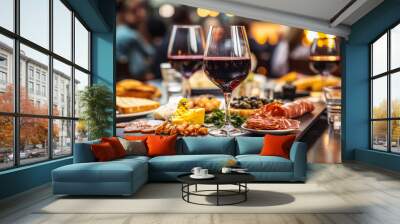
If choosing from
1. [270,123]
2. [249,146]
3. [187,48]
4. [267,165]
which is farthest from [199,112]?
[267,165]

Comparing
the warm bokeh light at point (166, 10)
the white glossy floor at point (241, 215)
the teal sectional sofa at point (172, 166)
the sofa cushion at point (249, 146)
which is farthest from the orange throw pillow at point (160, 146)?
the warm bokeh light at point (166, 10)

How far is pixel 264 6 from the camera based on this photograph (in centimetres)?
759

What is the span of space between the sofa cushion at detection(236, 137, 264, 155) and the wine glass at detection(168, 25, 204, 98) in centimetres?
128

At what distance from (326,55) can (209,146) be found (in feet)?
11.5

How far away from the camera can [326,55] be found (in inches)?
329

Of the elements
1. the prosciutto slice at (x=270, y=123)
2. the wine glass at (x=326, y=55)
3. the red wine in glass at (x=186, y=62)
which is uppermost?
the wine glass at (x=326, y=55)

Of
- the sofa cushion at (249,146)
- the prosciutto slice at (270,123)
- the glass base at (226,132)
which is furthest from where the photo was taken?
the prosciutto slice at (270,123)

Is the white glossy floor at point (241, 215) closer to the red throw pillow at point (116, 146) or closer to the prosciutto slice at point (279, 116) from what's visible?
the red throw pillow at point (116, 146)

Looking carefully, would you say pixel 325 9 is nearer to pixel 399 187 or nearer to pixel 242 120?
pixel 242 120

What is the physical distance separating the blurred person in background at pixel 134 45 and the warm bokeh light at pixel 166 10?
0.28 metres

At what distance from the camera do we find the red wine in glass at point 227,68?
4.29 metres

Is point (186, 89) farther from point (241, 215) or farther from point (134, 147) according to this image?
point (241, 215)

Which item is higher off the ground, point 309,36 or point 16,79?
point 309,36

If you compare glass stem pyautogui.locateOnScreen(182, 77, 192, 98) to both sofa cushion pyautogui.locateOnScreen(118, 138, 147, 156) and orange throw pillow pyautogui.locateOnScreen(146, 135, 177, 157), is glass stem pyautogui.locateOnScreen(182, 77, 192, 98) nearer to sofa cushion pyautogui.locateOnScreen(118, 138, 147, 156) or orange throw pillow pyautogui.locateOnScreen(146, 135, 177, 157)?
orange throw pillow pyautogui.locateOnScreen(146, 135, 177, 157)
